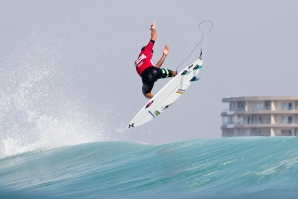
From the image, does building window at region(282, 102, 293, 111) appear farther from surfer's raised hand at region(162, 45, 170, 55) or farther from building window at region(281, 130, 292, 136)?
surfer's raised hand at region(162, 45, 170, 55)

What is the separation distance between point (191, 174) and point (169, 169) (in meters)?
0.74

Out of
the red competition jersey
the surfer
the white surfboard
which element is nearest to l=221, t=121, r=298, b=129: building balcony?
the white surfboard

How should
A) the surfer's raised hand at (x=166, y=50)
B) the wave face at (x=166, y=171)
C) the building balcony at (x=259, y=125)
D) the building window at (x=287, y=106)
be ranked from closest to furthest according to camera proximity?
the wave face at (x=166, y=171) → the surfer's raised hand at (x=166, y=50) → the building balcony at (x=259, y=125) → the building window at (x=287, y=106)

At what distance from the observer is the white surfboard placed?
50.4ft

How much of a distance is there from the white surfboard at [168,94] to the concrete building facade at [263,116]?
54.3 meters

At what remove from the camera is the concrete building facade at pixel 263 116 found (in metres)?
70.5

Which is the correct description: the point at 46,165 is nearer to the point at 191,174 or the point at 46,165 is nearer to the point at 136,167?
the point at 136,167

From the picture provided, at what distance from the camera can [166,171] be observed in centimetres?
1396

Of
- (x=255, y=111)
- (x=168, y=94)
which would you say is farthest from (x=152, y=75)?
(x=255, y=111)

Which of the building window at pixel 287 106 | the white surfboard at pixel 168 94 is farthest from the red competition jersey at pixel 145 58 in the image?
the building window at pixel 287 106

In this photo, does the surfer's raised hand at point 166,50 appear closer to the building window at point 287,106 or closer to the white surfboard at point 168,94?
the white surfboard at point 168,94

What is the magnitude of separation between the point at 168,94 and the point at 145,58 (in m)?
1.11

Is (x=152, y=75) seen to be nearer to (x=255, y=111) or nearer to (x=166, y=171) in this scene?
A: (x=166, y=171)

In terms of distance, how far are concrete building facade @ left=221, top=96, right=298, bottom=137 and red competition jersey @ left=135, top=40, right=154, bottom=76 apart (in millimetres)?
55211
